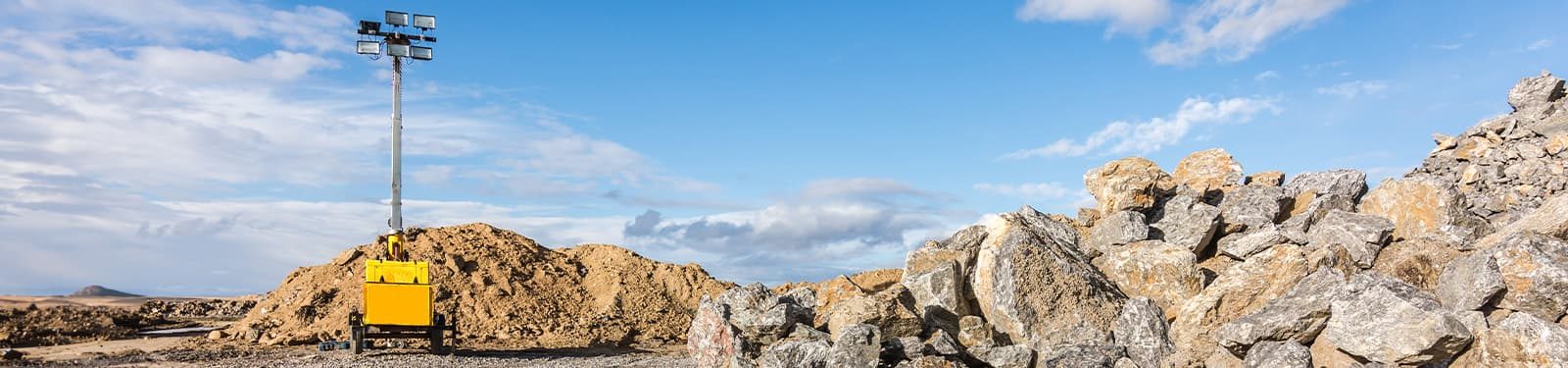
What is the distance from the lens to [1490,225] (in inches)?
608

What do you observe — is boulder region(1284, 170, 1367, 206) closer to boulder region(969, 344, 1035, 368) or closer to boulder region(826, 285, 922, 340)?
boulder region(969, 344, 1035, 368)

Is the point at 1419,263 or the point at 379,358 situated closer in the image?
the point at 1419,263

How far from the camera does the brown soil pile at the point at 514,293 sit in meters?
26.2

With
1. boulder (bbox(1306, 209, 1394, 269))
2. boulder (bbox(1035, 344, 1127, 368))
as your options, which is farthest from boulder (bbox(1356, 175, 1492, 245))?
boulder (bbox(1035, 344, 1127, 368))

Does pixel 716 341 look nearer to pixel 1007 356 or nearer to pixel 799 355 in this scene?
pixel 799 355

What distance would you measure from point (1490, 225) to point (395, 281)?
1918 centimetres

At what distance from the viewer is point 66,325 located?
28438mm

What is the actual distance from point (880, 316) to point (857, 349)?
1079 millimetres

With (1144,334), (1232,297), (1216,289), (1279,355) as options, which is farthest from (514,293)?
(1279,355)

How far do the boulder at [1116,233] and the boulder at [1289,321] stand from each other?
3.80m

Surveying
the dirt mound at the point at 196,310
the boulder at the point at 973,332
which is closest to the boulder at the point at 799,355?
the boulder at the point at 973,332

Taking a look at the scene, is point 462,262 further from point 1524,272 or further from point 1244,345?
point 1524,272

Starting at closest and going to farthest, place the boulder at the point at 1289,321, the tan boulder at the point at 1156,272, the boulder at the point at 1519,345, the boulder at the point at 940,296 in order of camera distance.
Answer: the boulder at the point at 1519,345 < the boulder at the point at 1289,321 < the boulder at the point at 940,296 < the tan boulder at the point at 1156,272

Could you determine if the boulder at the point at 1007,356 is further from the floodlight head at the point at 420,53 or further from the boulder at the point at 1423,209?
the floodlight head at the point at 420,53
